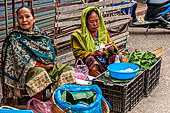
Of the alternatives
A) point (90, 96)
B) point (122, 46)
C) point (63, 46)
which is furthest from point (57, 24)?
point (122, 46)

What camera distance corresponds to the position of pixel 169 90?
423cm

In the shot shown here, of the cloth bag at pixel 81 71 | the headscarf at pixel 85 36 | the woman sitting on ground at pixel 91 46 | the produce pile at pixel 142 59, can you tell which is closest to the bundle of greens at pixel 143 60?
the produce pile at pixel 142 59

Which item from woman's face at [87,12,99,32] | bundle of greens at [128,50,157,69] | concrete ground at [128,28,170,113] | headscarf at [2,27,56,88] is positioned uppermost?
woman's face at [87,12,99,32]

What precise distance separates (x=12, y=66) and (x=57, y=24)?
1.46m

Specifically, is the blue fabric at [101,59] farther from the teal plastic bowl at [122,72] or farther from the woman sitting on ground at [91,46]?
the teal plastic bowl at [122,72]

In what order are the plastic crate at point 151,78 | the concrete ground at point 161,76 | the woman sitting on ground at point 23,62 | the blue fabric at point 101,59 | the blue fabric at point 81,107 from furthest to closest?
the blue fabric at point 101,59 → the plastic crate at point 151,78 → the concrete ground at point 161,76 → the woman sitting on ground at point 23,62 → the blue fabric at point 81,107

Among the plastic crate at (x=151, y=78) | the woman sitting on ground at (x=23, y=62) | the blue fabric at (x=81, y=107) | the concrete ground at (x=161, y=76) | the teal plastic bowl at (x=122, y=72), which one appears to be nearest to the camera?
the blue fabric at (x=81, y=107)

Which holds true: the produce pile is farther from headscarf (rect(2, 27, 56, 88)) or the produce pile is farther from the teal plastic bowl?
headscarf (rect(2, 27, 56, 88))

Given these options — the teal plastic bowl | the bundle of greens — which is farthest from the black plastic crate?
the bundle of greens

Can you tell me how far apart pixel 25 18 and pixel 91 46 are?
119cm

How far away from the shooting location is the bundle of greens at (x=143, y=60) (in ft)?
13.0

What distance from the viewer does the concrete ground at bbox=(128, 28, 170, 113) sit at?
3.69 meters

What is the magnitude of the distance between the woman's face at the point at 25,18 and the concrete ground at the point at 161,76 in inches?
67.2

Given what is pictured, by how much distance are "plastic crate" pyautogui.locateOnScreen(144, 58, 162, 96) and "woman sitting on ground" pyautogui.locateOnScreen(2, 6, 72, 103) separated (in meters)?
1.33
